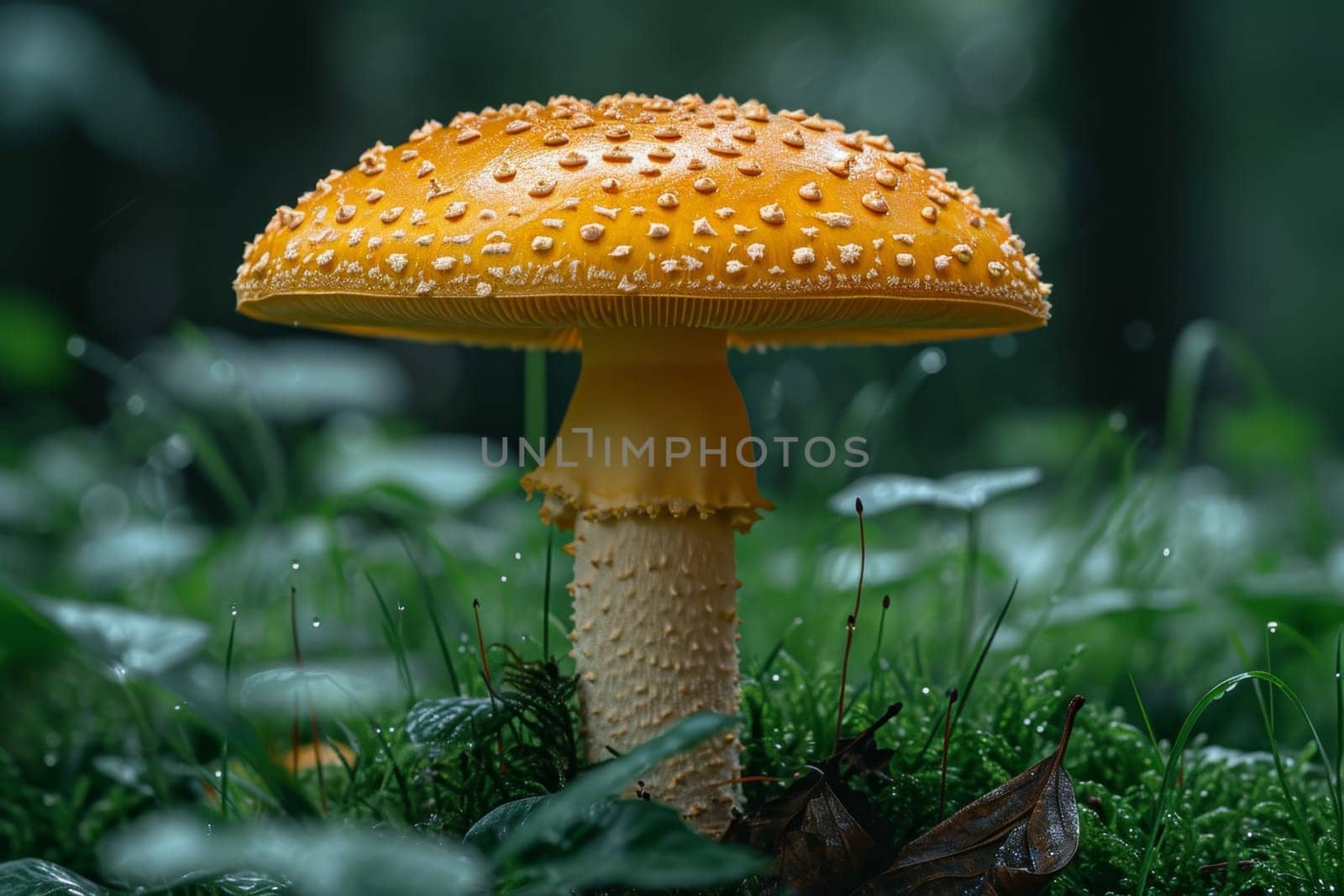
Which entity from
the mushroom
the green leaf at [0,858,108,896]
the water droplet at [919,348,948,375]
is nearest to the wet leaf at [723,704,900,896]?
the mushroom

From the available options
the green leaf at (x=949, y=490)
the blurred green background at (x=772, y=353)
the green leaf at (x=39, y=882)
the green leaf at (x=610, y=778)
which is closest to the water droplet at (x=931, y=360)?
the blurred green background at (x=772, y=353)

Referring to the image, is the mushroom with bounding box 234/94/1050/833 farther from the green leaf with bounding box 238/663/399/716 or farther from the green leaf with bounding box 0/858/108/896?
the green leaf with bounding box 0/858/108/896

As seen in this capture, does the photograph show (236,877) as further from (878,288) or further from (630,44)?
(630,44)

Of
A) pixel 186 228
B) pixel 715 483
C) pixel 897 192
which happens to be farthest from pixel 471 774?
pixel 186 228

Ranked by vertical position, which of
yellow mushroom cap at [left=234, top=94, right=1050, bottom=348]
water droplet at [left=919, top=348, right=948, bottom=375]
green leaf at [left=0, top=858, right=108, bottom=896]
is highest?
yellow mushroom cap at [left=234, top=94, right=1050, bottom=348]

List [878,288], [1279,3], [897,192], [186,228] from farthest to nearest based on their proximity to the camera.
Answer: [1279,3] < [186,228] < [897,192] < [878,288]

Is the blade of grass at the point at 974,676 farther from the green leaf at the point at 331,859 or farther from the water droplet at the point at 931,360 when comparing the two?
the green leaf at the point at 331,859
